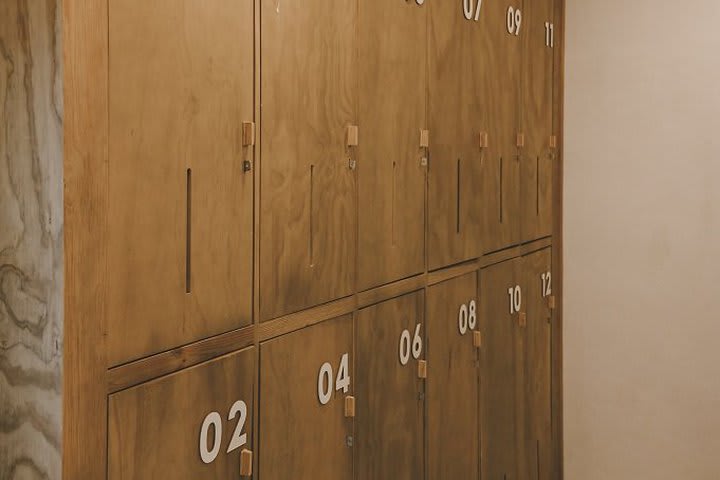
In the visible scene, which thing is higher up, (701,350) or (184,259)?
(184,259)

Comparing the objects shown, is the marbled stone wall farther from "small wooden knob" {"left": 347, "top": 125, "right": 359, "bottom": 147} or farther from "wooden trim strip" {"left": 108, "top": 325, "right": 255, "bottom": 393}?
"small wooden knob" {"left": 347, "top": 125, "right": 359, "bottom": 147}

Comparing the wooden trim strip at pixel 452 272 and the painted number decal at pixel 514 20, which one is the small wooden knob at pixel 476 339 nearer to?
the wooden trim strip at pixel 452 272

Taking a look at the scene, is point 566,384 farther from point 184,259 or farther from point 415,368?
point 184,259

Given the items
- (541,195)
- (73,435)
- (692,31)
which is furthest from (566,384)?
(73,435)

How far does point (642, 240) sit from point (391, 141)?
5.99ft

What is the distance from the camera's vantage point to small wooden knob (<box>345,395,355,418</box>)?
220 cm

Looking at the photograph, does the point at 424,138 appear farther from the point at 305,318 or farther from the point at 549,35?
the point at 549,35

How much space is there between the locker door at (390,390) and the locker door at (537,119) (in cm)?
112

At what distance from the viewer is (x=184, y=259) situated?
1.58 metres

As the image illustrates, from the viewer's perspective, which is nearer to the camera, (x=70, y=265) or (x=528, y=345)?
(x=70, y=265)

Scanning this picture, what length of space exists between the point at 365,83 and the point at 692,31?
6.59 feet

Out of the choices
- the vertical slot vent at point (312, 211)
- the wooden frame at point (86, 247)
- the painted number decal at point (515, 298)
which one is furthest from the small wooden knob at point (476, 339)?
the wooden frame at point (86, 247)

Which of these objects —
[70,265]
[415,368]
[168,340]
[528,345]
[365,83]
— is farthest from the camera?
[528,345]

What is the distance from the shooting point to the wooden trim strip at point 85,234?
51.6 inches
